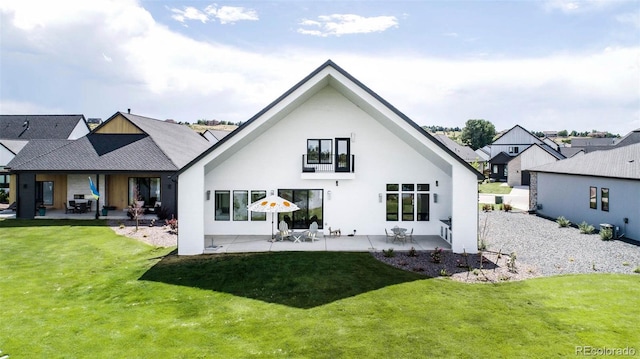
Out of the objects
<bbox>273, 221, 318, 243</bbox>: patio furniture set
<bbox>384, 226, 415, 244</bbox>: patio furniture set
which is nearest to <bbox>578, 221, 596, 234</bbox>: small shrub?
<bbox>384, 226, 415, 244</bbox>: patio furniture set

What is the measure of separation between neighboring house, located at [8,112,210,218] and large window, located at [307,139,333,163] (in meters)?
9.94

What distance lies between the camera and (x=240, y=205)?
60.5 ft

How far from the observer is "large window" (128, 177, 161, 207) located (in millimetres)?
26000

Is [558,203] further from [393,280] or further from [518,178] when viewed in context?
[518,178]

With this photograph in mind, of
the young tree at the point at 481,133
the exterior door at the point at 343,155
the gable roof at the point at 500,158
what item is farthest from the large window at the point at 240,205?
the young tree at the point at 481,133

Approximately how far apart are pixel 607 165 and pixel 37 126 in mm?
52232

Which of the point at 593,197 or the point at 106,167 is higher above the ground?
the point at 106,167

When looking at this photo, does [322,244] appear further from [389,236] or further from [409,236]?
[409,236]

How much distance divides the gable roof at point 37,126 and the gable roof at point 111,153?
17.1 metres

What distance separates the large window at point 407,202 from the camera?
18.3 m

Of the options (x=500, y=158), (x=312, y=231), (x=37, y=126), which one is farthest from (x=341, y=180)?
(x=500, y=158)

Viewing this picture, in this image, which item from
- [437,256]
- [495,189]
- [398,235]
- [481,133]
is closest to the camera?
[437,256]

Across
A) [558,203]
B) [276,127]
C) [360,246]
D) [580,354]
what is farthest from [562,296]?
[558,203]

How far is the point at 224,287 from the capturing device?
38.4 ft
